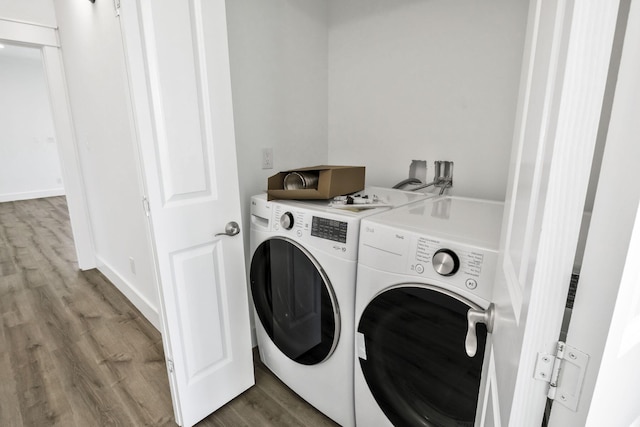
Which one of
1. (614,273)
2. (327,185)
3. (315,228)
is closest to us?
(614,273)

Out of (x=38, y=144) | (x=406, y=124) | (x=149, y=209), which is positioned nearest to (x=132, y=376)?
(x=149, y=209)

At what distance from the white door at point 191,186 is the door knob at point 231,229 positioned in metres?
0.02

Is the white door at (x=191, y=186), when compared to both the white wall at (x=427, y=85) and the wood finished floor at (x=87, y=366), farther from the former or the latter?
the white wall at (x=427, y=85)

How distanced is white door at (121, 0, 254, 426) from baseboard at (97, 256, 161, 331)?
77 centimetres

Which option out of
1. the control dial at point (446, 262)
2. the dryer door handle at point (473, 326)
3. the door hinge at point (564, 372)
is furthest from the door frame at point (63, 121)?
the door hinge at point (564, 372)

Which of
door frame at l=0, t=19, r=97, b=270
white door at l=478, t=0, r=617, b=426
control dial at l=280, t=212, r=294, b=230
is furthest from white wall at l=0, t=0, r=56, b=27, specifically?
white door at l=478, t=0, r=617, b=426

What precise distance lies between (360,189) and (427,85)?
650mm

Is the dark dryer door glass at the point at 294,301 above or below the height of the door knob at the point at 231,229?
below

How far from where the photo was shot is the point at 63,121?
2787 millimetres

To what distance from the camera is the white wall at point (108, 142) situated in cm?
187

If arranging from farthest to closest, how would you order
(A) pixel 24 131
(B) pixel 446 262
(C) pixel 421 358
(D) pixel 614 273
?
1. (A) pixel 24 131
2. (C) pixel 421 358
3. (B) pixel 446 262
4. (D) pixel 614 273

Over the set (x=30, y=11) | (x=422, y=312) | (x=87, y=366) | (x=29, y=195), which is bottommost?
(x=87, y=366)

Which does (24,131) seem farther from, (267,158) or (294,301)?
(294,301)

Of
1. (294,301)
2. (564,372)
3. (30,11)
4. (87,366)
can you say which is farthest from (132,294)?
(564,372)
